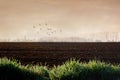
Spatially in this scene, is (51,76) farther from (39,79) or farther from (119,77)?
(119,77)

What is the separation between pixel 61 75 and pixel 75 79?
2.75 ft

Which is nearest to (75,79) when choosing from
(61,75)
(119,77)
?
(61,75)

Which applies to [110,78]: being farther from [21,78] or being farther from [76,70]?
[21,78]

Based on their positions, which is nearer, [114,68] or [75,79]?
[75,79]

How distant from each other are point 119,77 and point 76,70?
2.46 m

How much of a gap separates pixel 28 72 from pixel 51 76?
1.36 metres

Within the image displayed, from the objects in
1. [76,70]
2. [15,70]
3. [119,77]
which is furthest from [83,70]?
[15,70]

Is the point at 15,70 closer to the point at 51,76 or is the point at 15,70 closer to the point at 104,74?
the point at 51,76

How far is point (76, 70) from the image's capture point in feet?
91.6

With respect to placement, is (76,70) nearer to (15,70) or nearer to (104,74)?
(104,74)

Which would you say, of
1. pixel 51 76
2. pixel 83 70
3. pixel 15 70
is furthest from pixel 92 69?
pixel 15 70

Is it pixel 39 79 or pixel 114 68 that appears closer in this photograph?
pixel 39 79

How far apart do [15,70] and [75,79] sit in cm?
350

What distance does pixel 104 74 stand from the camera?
27.8 meters
